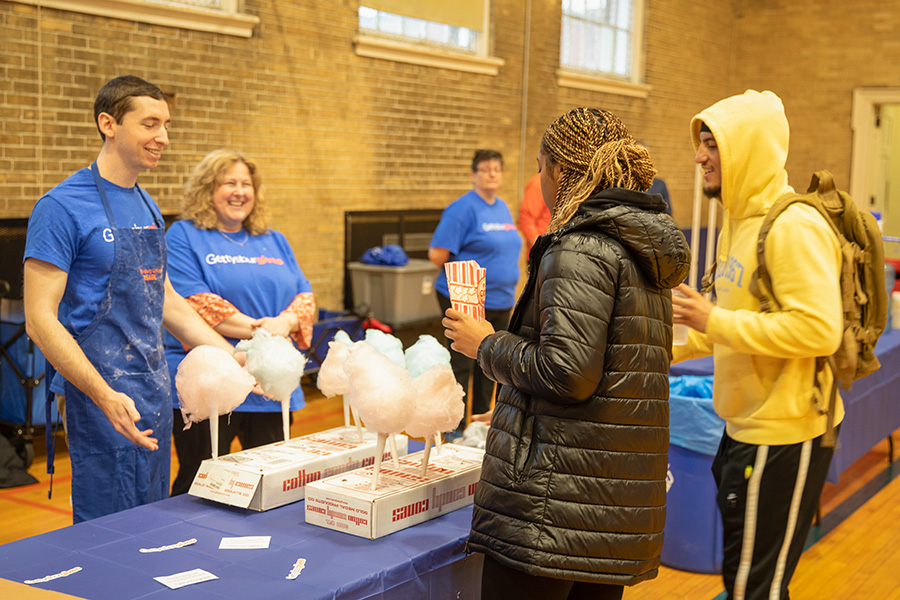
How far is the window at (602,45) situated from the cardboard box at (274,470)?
25.9 feet

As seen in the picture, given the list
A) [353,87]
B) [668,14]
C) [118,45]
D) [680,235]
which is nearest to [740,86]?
[668,14]

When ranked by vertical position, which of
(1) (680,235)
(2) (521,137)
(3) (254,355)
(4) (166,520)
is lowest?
(4) (166,520)

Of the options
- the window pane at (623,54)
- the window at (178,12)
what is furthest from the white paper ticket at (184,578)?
the window pane at (623,54)

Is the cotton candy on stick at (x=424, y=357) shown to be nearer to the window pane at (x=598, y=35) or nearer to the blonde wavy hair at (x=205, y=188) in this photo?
the blonde wavy hair at (x=205, y=188)

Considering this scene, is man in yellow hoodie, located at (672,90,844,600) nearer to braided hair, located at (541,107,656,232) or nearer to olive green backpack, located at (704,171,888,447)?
olive green backpack, located at (704,171,888,447)

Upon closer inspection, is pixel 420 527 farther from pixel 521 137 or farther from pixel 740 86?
pixel 740 86

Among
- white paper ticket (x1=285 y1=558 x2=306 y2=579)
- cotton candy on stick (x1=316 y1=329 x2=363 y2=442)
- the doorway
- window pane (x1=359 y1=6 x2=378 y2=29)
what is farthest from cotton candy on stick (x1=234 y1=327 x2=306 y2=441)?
the doorway

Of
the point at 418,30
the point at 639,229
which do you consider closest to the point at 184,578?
the point at 639,229

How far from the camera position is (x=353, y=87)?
23.8 feet

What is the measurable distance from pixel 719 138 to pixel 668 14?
32.3ft

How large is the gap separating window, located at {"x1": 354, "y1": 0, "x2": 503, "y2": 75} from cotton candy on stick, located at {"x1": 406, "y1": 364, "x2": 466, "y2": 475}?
5724 millimetres

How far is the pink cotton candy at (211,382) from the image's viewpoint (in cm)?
213

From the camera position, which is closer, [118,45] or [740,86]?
[118,45]

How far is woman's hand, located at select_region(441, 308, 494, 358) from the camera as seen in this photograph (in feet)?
5.82
